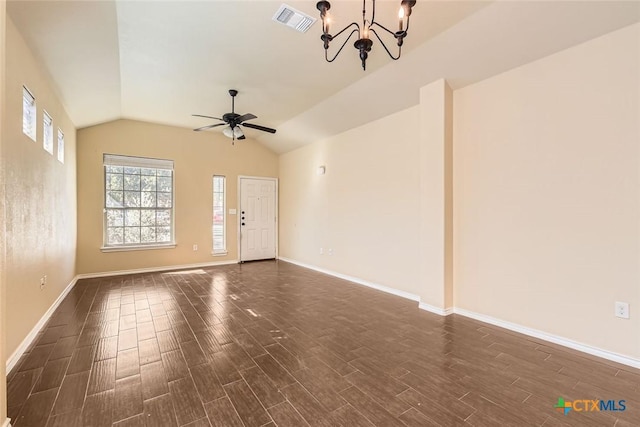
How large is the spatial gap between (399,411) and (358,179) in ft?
12.1

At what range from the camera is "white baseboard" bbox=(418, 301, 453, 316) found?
341 centimetres

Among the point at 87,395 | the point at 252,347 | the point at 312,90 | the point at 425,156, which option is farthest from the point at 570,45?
the point at 87,395

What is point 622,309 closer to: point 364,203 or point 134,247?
point 364,203

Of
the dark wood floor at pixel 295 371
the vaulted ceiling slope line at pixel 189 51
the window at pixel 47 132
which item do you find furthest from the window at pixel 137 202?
the dark wood floor at pixel 295 371

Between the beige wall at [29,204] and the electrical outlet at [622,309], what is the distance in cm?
443

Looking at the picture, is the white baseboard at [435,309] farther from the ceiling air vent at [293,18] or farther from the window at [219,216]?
the window at [219,216]

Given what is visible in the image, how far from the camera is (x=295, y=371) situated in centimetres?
221

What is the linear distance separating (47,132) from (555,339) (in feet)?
19.1

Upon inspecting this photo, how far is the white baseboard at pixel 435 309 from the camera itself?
11.2ft

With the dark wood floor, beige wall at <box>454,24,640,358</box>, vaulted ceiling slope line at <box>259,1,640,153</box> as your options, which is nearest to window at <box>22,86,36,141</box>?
the dark wood floor

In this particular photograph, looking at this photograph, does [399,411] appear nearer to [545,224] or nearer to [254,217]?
[545,224]

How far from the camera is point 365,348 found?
102 inches

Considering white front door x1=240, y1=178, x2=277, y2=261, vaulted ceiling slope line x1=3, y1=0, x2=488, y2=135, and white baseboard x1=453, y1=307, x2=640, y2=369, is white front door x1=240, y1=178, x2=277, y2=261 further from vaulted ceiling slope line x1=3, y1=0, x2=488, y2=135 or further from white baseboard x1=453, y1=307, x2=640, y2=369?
white baseboard x1=453, y1=307, x2=640, y2=369

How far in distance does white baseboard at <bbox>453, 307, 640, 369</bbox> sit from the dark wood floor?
92 mm
